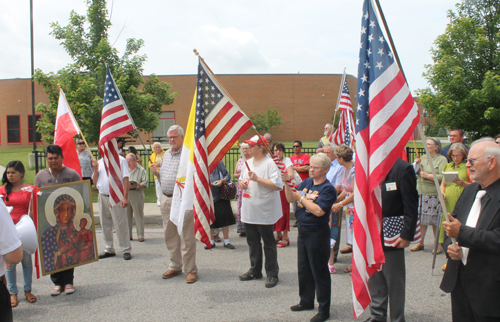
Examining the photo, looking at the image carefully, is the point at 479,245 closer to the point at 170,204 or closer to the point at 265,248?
the point at 265,248

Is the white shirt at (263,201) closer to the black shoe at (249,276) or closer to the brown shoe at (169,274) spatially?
the black shoe at (249,276)

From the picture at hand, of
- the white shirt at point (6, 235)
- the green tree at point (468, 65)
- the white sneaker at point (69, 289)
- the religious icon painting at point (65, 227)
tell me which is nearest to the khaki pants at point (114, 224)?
the religious icon painting at point (65, 227)

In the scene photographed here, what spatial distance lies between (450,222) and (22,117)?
45.7 metres

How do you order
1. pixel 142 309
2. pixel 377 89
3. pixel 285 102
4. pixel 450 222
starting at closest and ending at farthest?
1. pixel 450 222
2. pixel 377 89
3. pixel 142 309
4. pixel 285 102

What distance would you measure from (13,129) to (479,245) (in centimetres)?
4649

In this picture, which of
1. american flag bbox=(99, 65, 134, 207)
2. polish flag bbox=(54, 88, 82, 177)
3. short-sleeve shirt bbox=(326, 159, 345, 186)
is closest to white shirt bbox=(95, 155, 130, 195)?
american flag bbox=(99, 65, 134, 207)

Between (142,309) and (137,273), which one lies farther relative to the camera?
(137,273)

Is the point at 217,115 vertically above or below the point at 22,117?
below

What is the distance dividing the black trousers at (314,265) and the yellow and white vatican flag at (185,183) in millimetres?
1666

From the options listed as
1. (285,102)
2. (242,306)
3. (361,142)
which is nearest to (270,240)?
(242,306)

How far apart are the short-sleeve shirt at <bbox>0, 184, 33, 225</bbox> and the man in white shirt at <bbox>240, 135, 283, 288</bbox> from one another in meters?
2.72

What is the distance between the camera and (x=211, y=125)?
5.31 meters

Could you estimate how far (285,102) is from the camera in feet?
155

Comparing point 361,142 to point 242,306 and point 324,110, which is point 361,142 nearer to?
point 242,306
